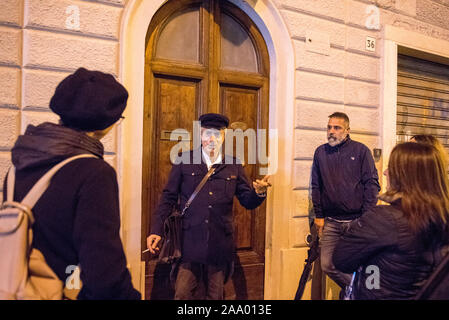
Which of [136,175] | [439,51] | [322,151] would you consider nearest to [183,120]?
[136,175]

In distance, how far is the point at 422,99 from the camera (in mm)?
5914

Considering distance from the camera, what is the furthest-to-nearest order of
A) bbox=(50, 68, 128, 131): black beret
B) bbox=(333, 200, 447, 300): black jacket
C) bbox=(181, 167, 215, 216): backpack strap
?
bbox=(181, 167, 215, 216): backpack strap → bbox=(333, 200, 447, 300): black jacket → bbox=(50, 68, 128, 131): black beret

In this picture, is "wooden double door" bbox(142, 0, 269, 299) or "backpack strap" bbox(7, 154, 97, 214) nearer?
"backpack strap" bbox(7, 154, 97, 214)

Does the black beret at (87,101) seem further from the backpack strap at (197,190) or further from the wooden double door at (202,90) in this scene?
the wooden double door at (202,90)

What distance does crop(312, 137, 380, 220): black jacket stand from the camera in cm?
367

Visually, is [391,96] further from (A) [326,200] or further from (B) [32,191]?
(B) [32,191]

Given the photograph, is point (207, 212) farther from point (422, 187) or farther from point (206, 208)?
point (422, 187)

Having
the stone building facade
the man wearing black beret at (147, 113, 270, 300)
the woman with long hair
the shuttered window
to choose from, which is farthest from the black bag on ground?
the shuttered window

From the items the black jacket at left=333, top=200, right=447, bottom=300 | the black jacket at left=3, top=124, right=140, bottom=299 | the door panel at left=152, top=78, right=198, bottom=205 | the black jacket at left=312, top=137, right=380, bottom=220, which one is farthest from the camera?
the door panel at left=152, top=78, right=198, bottom=205

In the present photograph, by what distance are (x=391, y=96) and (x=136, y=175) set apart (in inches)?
142

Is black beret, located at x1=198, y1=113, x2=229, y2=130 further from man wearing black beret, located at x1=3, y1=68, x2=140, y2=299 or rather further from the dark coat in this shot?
man wearing black beret, located at x1=3, y1=68, x2=140, y2=299

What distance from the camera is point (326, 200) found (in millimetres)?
3781

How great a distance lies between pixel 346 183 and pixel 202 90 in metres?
1.79

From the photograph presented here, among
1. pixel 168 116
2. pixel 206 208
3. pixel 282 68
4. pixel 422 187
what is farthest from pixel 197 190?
pixel 282 68
